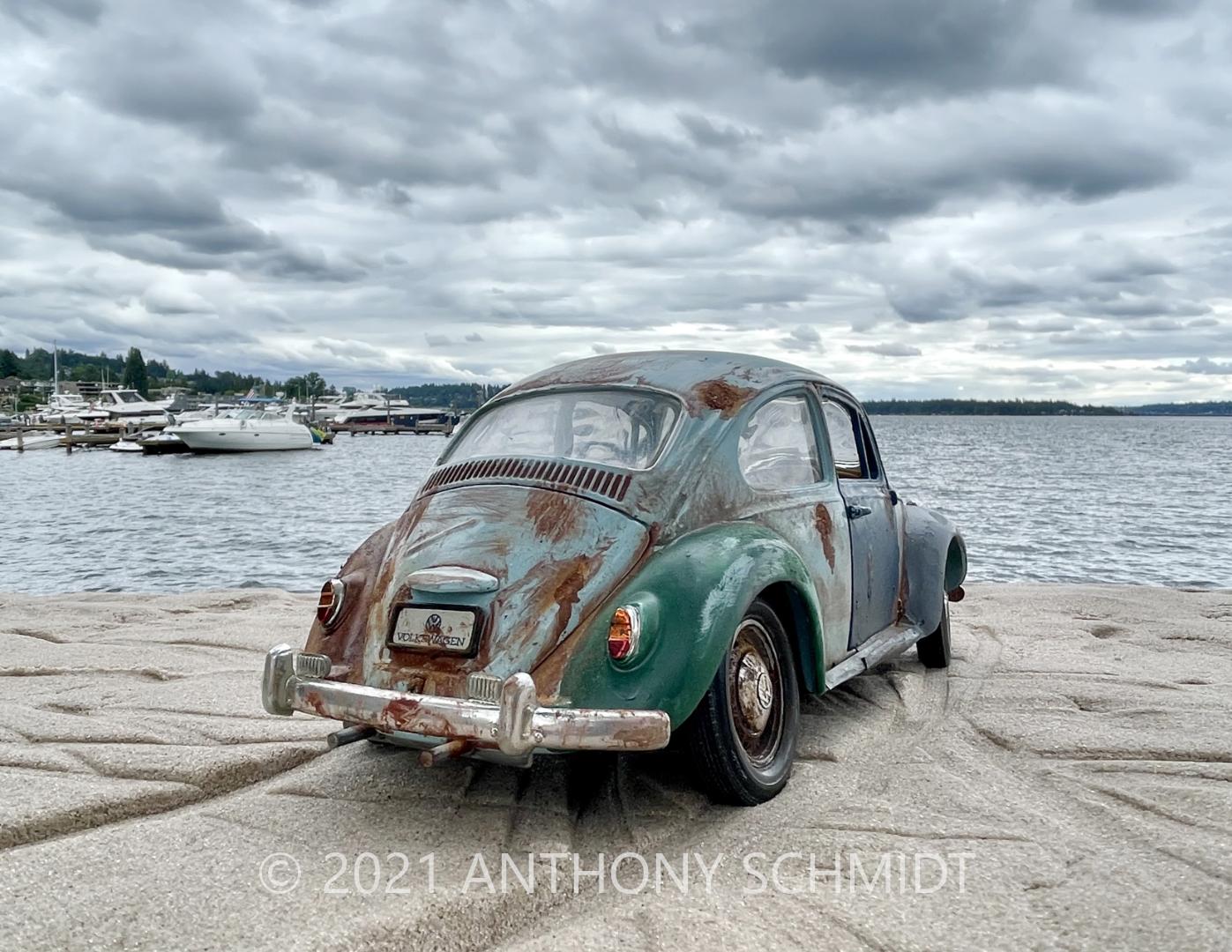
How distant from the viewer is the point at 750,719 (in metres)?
4.04

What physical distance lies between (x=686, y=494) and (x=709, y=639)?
0.70 m

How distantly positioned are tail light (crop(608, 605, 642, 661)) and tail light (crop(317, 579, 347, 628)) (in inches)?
50.3

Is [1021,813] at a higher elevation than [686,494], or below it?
below

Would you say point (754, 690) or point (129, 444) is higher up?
point (754, 690)

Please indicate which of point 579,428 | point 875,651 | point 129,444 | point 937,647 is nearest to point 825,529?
point 875,651

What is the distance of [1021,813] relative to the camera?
3871mm

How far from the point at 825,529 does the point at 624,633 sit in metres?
1.71

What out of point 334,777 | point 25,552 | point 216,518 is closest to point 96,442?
point 216,518

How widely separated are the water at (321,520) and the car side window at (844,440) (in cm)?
793

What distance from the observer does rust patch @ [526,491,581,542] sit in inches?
153

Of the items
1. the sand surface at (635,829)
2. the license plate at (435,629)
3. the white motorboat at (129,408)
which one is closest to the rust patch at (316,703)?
the license plate at (435,629)

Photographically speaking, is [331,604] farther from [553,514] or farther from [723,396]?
[723,396]

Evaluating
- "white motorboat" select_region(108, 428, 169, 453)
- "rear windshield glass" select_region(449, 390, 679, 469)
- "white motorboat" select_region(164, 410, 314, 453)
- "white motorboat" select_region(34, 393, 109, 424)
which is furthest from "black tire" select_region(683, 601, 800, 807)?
"white motorboat" select_region(34, 393, 109, 424)

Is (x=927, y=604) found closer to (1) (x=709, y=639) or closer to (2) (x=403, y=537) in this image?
(1) (x=709, y=639)
